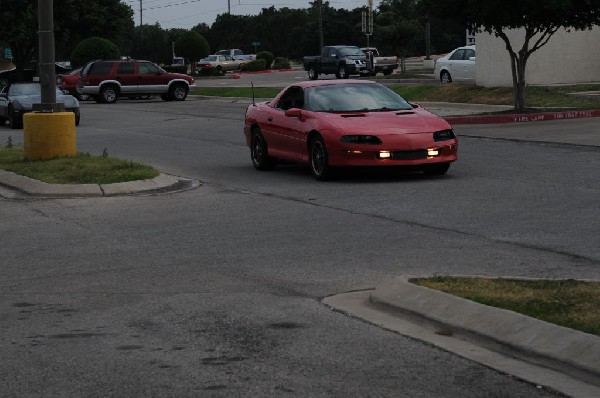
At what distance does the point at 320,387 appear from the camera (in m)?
6.43

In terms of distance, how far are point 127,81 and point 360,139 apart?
3541 cm

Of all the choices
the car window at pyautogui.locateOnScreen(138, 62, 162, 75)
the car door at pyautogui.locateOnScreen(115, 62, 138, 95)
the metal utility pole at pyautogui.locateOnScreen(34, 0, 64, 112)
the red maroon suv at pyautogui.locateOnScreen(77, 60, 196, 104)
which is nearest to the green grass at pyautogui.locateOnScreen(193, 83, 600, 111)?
the red maroon suv at pyautogui.locateOnScreen(77, 60, 196, 104)

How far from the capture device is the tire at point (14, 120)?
3509cm

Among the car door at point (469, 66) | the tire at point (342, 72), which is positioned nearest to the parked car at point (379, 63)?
the tire at point (342, 72)

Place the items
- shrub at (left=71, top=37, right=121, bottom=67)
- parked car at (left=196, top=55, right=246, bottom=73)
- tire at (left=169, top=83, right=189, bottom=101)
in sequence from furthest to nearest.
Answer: parked car at (left=196, top=55, right=246, bottom=73)
shrub at (left=71, top=37, right=121, bottom=67)
tire at (left=169, top=83, right=189, bottom=101)

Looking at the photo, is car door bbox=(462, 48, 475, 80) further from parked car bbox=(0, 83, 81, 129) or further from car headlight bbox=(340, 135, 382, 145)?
car headlight bbox=(340, 135, 382, 145)

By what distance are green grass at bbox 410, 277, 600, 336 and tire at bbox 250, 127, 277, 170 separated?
10.7 meters

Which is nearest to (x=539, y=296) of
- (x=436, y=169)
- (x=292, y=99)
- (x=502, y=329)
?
(x=502, y=329)

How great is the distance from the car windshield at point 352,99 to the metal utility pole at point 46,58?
4.24m

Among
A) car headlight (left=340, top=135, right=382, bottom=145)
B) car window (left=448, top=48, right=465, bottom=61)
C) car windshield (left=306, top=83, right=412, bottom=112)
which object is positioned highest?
car window (left=448, top=48, right=465, bottom=61)

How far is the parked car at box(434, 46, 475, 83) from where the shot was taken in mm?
45250

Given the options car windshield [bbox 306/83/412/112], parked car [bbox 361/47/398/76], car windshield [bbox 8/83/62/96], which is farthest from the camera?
parked car [bbox 361/47/398/76]

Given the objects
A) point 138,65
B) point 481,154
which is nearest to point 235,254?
point 481,154

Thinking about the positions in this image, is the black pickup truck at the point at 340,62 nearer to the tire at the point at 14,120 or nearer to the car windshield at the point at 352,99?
the tire at the point at 14,120
